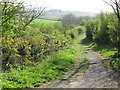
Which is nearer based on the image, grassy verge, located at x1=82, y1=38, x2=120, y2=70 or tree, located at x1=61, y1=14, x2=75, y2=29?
grassy verge, located at x1=82, y1=38, x2=120, y2=70

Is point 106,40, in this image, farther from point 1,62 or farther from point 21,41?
point 1,62

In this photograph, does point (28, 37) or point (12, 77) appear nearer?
point (12, 77)

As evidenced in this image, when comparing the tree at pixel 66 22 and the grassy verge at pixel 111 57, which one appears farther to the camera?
the tree at pixel 66 22

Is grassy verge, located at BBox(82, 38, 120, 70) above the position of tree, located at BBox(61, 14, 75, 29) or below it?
below

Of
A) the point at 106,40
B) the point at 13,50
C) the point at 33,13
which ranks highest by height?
the point at 33,13

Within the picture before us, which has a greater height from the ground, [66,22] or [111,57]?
[66,22]

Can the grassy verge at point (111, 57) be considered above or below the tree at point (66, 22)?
below

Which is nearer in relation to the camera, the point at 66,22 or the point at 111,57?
the point at 111,57

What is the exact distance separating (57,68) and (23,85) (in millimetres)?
4747

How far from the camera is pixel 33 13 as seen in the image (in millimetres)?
13992

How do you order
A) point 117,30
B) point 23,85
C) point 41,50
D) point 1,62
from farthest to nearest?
point 117,30
point 41,50
point 1,62
point 23,85

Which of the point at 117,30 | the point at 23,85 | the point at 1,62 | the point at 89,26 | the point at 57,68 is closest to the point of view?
the point at 23,85

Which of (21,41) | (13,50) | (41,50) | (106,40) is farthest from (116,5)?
(106,40)

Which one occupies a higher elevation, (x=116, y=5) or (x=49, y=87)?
(x=116, y=5)
